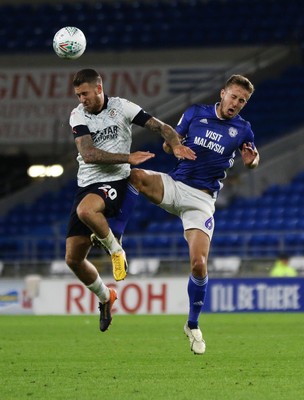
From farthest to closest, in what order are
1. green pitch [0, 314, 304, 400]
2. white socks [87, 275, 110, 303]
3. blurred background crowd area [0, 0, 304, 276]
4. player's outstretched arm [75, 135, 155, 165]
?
blurred background crowd area [0, 0, 304, 276] < white socks [87, 275, 110, 303] < player's outstretched arm [75, 135, 155, 165] < green pitch [0, 314, 304, 400]

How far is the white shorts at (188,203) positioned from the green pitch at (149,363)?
111cm

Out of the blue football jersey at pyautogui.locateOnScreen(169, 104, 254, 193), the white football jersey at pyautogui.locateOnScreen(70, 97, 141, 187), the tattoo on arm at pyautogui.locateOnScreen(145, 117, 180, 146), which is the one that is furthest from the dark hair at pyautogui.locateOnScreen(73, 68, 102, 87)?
the blue football jersey at pyautogui.locateOnScreen(169, 104, 254, 193)

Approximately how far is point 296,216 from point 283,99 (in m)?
4.23

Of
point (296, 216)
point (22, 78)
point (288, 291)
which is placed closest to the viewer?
point (288, 291)

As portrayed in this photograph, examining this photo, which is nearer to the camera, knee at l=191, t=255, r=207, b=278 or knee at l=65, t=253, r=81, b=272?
knee at l=191, t=255, r=207, b=278

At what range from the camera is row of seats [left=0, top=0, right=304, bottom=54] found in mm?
26375

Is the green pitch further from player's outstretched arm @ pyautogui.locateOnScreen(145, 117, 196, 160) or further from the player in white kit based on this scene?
player's outstretched arm @ pyautogui.locateOnScreen(145, 117, 196, 160)

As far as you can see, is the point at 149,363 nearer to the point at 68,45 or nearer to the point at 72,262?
the point at 72,262

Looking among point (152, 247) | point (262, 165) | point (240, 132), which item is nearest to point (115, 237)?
point (240, 132)

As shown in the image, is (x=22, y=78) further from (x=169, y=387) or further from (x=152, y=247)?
(x=169, y=387)

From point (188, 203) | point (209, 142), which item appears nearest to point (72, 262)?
point (188, 203)

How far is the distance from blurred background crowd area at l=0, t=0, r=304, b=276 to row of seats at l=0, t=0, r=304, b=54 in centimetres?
3

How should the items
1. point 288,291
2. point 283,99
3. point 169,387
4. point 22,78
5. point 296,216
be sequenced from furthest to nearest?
point 22,78 < point 283,99 < point 296,216 < point 288,291 < point 169,387

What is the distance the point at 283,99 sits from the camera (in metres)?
25.2
